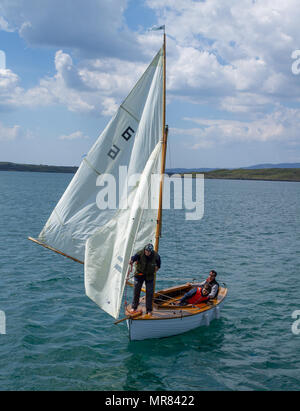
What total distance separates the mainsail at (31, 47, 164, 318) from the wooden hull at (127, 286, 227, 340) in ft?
4.43

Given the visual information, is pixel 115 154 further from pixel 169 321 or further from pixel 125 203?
pixel 169 321

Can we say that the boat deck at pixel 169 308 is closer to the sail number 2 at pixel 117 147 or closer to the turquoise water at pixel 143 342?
the turquoise water at pixel 143 342

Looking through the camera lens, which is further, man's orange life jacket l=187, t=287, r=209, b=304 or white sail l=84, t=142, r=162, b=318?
man's orange life jacket l=187, t=287, r=209, b=304

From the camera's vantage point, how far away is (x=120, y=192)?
15.8m

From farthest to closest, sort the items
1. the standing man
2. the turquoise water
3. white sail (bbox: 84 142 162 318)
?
1. the standing man
2. white sail (bbox: 84 142 162 318)
3. the turquoise water

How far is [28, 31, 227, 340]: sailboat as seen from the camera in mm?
14906

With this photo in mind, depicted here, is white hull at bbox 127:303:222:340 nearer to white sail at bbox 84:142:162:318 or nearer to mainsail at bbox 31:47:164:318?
white sail at bbox 84:142:162:318

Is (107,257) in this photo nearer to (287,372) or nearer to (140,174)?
(140,174)

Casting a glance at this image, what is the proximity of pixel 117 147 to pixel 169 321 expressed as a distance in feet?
23.8

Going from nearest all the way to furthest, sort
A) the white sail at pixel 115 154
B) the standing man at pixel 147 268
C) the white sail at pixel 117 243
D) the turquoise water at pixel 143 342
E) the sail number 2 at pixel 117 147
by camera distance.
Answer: the turquoise water at pixel 143 342, the white sail at pixel 117 243, the standing man at pixel 147 268, the white sail at pixel 115 154, the sail number 2 at pixel 117 147

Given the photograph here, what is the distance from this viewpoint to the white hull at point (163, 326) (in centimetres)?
1470

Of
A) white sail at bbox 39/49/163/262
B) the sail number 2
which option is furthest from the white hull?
the sail number 2

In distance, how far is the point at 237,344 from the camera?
15867 mm

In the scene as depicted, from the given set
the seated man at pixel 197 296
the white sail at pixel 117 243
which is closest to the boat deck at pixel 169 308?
the seated man at pixel 197 296
